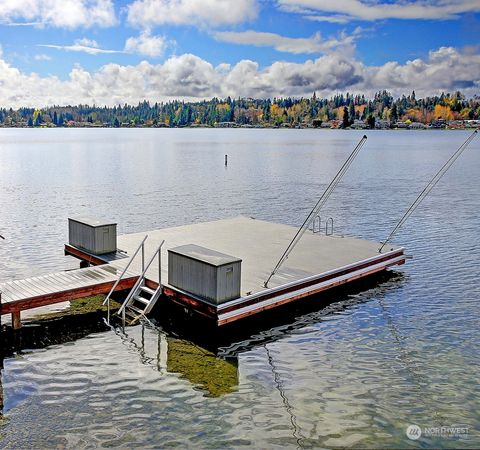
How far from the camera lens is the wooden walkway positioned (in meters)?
17.2

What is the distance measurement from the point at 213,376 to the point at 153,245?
1054 cm

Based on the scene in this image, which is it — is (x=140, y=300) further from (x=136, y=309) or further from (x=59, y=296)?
(x=59, y=296)

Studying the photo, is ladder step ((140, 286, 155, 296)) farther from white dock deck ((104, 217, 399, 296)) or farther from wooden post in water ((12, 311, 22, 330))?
wooden post in water ((12, 311, 22, 330))

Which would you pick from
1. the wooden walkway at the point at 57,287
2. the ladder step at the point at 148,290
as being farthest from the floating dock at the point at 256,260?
the wooden walkway at the point at 57,287

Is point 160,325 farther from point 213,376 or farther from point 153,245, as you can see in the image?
point 153,245

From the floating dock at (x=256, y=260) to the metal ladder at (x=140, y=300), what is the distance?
10.3 inches

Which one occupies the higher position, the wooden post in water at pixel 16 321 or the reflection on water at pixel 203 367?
the wooden post in water at pixel 16 321

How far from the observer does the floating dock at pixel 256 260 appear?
17.9 metres

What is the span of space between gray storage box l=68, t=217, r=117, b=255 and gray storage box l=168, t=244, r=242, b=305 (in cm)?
Result: 540

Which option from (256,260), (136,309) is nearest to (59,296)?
(136,309)

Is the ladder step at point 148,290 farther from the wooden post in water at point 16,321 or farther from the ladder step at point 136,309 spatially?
the wooden post in water at point 16,321

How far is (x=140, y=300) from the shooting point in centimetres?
1934

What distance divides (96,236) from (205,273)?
291 inches

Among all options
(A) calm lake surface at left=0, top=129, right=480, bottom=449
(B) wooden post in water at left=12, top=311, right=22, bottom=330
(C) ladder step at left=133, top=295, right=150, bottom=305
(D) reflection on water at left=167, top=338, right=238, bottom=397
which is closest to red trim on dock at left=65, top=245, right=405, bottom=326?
(C) ladder step at left=133, top=295, right=150, bottom=305
